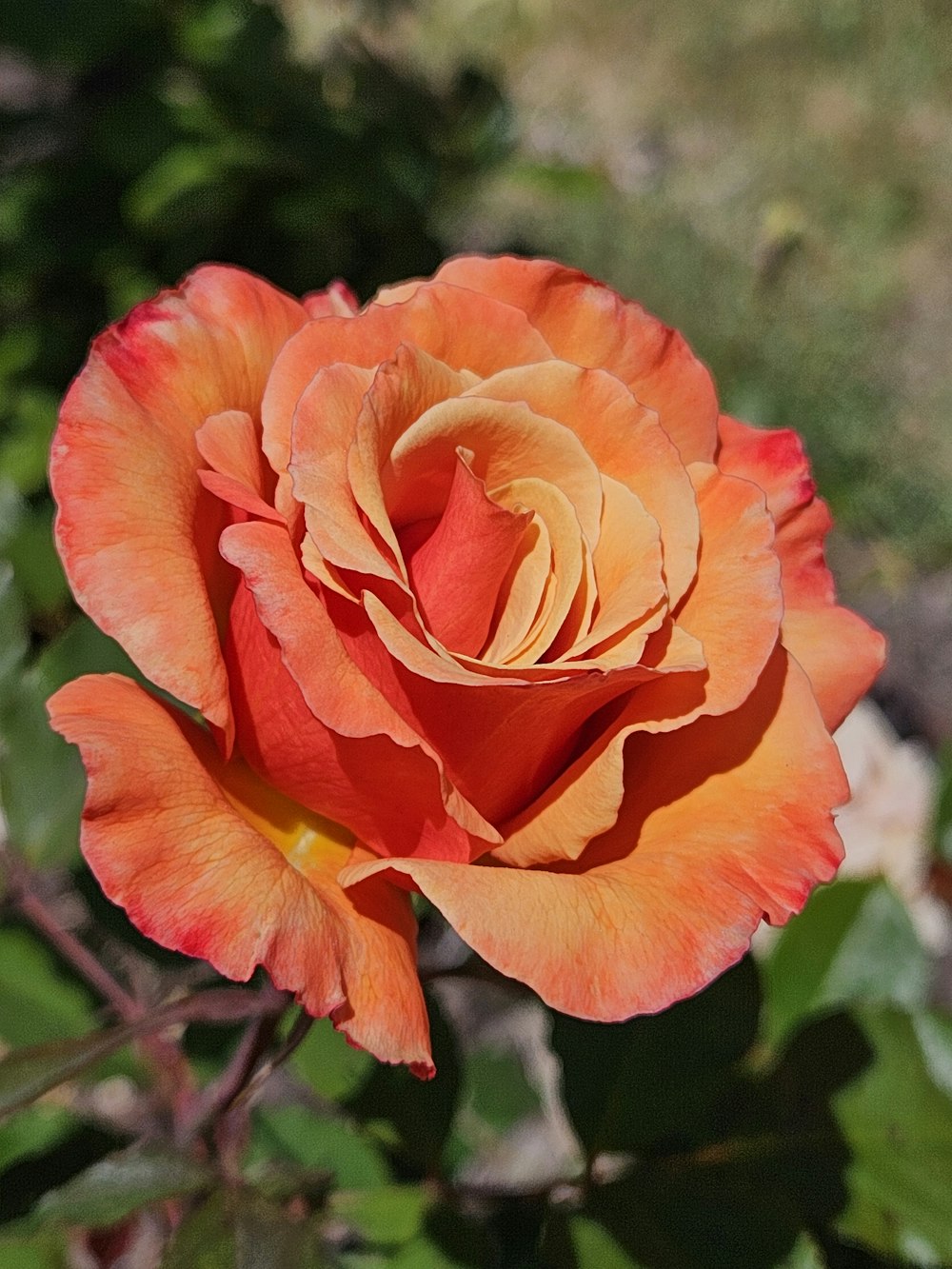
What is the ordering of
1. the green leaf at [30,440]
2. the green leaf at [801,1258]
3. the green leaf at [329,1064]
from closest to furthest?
the green leaf at [801,1258]
the green leaf at [329,1064]
the green leaf at [30,440]

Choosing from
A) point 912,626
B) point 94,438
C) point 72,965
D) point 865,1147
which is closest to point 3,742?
point 72,965

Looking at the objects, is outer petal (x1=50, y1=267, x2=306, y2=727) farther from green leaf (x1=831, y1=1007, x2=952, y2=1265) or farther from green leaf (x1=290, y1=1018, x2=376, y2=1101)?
green leaf (x1=831, y1=1007, x2=952, y2=1265)

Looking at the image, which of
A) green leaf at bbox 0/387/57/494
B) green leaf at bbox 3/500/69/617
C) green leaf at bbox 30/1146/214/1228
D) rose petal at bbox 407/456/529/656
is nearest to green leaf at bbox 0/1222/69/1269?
green leaf at bbox 30/1146/214/1228

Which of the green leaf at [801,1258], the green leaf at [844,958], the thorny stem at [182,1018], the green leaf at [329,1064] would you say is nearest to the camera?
the thorny stem at [182,1018]

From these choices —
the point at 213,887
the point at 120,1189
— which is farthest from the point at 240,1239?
the point at 213,887

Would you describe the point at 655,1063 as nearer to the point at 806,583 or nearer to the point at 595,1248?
the point at 595,1248

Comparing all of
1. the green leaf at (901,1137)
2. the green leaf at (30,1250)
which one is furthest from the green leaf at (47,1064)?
the green leaf at (901,1137)

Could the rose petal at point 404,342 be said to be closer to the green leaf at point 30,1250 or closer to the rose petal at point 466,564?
the rose petal at point 466,564
